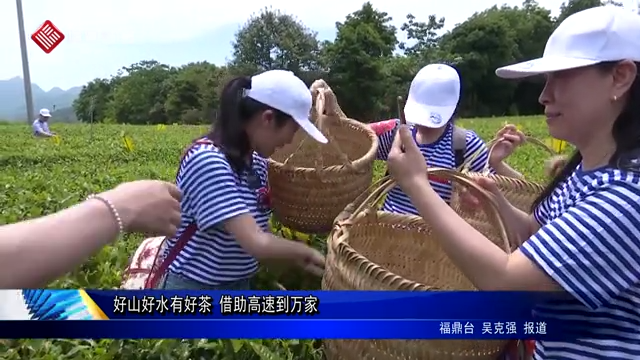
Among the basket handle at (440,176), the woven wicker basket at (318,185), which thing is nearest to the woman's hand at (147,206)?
the basket handle at (440,176)

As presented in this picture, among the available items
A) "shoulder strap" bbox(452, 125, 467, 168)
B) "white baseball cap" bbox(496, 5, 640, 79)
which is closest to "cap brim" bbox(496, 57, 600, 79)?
"white baseball cap" bbox(496, 5, 640, 79)

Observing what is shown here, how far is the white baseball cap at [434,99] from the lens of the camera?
92.0 inches

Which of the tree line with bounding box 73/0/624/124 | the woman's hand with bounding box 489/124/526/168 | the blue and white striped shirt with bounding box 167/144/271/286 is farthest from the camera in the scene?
the tree line with bounding box 73/0/624/124

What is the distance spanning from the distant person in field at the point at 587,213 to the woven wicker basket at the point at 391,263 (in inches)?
6.6

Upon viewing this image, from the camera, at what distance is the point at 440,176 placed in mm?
1515

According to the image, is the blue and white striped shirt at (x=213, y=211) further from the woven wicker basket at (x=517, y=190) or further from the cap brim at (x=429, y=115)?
the woven wicker basket at (x=517, y=190)

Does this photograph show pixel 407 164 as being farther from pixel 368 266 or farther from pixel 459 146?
pixel 459 146

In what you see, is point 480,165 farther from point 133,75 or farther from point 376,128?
point 133,75

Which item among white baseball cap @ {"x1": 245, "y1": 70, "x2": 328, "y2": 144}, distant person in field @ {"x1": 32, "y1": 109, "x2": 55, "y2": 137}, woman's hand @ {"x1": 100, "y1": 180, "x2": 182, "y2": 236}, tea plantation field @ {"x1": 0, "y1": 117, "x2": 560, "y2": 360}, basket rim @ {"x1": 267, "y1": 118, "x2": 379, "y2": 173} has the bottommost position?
tea plantation field @ {"x1": 0, "y1": 117, "x2": 560, "y2": 360}

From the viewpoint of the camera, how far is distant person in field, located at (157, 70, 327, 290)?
1.78m

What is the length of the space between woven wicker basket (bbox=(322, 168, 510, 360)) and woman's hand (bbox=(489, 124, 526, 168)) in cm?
44

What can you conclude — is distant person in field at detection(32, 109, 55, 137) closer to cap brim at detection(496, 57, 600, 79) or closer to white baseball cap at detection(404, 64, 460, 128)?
white baseball cap at detection(404, 64, 460, 128)

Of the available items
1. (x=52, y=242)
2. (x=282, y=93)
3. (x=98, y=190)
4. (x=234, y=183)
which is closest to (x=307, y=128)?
(x=282, y=93)

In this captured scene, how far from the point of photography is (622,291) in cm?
108
